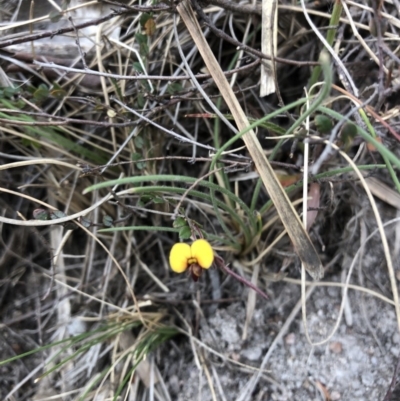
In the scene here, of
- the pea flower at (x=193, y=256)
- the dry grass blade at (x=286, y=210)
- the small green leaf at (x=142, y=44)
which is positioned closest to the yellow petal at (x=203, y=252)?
the pea flower at (x=193, y=256)

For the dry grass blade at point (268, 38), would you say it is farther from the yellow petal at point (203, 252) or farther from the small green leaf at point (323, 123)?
the yellow petal at point (203, 252)

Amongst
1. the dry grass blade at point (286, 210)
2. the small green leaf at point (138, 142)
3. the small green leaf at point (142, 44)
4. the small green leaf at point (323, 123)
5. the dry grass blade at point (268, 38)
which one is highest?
the small green leaf at point (142, 44)

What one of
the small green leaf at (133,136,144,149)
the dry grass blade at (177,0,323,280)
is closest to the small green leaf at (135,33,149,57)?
the small green leaf at (133,136,144,149)

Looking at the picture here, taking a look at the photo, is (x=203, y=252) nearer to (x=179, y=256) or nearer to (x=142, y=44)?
(x=179, y=256)

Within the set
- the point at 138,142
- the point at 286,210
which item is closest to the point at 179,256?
the point at 286,210

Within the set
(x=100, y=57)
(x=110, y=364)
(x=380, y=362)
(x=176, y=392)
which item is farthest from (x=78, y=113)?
(x=380, y=362)

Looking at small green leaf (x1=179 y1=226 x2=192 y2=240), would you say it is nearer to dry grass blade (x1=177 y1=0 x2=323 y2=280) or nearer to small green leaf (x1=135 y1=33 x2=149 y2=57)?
dry grass blade (x1=177 y1=0 x2=323 y2=280)

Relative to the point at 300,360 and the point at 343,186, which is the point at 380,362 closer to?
the point at 300,360

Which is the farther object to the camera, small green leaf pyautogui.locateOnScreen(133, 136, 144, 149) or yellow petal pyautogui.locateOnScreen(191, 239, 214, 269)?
small green leaf pyautogui.locateOnScreen(133, 136, 144, 149)

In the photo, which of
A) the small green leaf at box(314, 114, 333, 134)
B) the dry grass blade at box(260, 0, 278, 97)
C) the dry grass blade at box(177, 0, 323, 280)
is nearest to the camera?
the small green leaf at box(314, 114, 333, 134)
